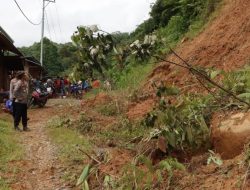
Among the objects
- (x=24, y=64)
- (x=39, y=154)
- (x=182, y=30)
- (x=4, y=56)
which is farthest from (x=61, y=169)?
(x=24, y=64)

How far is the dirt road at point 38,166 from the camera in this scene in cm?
697

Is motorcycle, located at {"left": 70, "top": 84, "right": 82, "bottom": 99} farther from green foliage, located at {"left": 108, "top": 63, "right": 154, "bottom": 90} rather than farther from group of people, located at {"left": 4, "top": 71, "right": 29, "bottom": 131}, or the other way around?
group of people, located at {"left": 4, "top": 71, "right": 29, "bottom": 131}

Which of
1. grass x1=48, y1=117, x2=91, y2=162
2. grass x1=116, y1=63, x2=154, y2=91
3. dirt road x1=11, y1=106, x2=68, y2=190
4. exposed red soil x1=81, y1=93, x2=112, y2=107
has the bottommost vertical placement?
dirt road x1=11, y1=106, x2=68, y2=190

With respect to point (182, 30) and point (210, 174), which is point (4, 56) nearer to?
point (182, 30)

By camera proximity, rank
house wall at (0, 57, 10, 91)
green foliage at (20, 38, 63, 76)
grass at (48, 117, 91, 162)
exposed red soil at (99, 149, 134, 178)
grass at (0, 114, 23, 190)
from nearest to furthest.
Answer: exposed red soil at (99, 149, 134, 178), grass at (0, 114, 23, 190), grass at (48, 117, 91, 162), house wall at (0, 57, 10, 91), green foliage at (20, 38, 63, 76)

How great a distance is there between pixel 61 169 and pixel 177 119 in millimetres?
2554

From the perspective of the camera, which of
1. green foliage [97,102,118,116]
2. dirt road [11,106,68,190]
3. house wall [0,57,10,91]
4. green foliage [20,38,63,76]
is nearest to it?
dirt road [11,106,68,190]

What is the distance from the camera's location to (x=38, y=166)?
801 cm

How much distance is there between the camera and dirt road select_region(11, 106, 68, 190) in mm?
6968

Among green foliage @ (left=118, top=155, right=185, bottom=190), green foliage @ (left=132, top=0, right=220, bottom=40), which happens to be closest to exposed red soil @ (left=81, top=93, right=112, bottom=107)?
green foliage @ (left=132, top=0, right=220, bottom=40)

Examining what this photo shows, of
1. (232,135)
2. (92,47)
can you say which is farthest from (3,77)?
(92,47)

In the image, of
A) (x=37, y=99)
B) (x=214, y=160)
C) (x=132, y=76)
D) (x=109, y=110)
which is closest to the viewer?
(x=214, y=160)

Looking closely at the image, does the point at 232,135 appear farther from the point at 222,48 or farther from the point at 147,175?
the point at 222,48

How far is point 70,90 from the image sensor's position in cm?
2984
